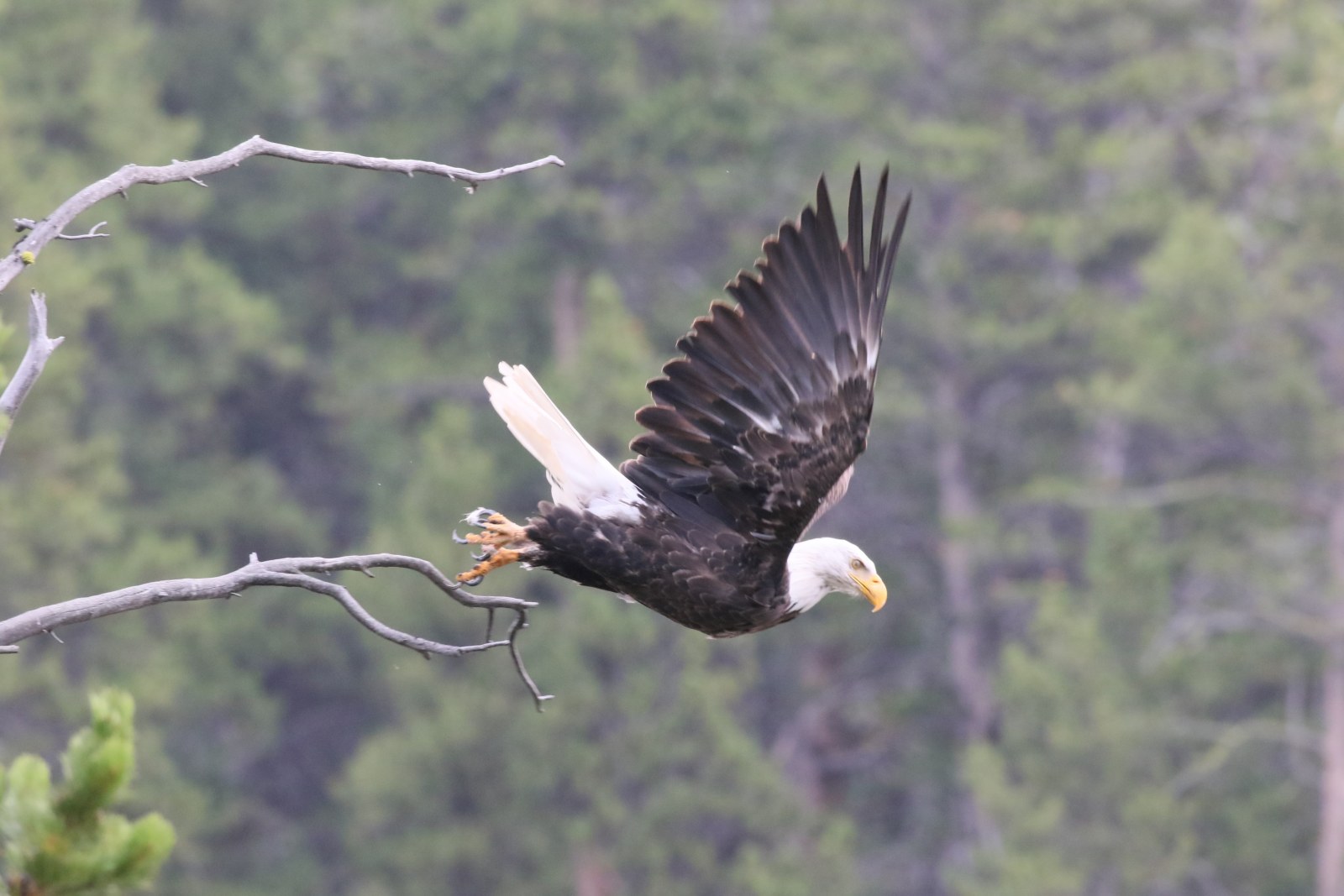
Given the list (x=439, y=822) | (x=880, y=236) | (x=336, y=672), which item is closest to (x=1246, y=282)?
(x=439, y=822)

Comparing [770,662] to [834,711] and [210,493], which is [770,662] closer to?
[834,711]

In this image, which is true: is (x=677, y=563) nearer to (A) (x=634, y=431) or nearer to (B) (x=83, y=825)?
(B) (x=83, y=825)

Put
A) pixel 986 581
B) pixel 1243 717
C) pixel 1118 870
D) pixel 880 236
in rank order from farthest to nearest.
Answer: pixel 986 581 < pixel 1243 717 < pixel 1118 870 < pixel 880 236

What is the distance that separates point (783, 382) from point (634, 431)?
13.3 meters

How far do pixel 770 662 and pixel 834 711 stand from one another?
889mm

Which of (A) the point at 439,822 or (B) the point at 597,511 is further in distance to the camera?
(A) the point at 439,822

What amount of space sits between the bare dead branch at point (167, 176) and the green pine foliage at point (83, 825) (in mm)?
845

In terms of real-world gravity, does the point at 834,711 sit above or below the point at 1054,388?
below

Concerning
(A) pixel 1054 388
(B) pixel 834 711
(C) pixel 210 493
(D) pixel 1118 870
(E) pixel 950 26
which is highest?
(E) pixel 950 26

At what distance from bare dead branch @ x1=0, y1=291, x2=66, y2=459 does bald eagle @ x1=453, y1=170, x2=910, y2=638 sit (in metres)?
1.48

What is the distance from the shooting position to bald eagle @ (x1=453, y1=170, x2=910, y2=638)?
5.60 metres

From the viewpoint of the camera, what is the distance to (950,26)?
24.0 metres

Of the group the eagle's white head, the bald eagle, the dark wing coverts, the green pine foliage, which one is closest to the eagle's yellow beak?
the eagle's white head

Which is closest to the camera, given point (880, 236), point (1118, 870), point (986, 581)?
point (880, 236)
